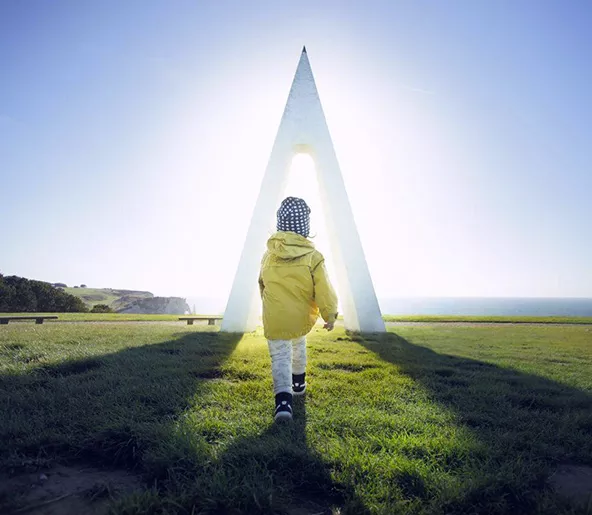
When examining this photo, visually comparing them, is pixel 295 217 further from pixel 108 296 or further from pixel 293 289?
pixel 108 296

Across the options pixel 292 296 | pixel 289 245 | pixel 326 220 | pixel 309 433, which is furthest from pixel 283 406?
pixel 326 220

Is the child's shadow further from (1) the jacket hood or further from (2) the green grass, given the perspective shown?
(1) the jacket hood

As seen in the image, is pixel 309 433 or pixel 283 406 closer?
pixel 309 433

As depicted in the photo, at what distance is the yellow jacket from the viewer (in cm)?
378

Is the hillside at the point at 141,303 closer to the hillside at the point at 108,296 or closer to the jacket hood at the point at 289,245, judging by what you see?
the hillside at the point at 108,296

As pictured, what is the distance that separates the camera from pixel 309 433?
2.94m

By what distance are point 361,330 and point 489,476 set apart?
9.32 m

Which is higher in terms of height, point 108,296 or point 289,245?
point 108,296

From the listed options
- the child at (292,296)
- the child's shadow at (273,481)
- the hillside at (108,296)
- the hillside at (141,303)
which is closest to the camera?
the child's shadow at (273,481)

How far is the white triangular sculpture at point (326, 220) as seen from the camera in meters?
10.8

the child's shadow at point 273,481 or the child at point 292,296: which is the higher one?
the child at point 292,296

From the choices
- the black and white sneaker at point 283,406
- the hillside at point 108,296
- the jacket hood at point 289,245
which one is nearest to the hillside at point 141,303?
the hillside at point 108,296

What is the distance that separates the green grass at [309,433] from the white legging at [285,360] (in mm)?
266

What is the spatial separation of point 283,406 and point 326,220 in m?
8.73
